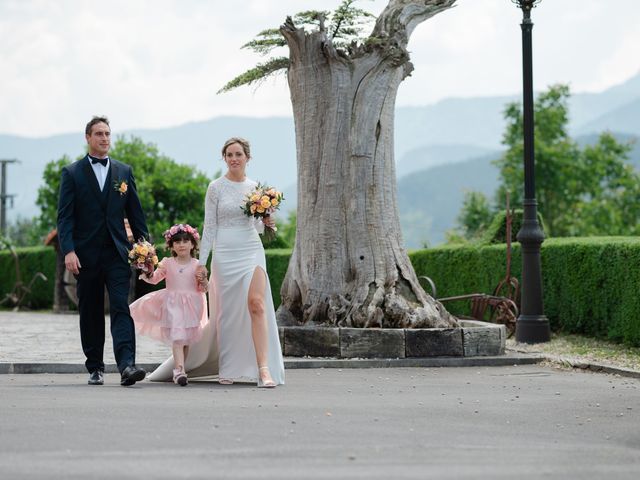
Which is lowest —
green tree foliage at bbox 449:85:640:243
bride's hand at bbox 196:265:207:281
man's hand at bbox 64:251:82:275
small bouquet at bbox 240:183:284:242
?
bride's hand at bbox 196:265:207:281

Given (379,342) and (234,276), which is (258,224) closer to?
(234,276)

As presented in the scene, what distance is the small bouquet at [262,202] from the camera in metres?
10.6

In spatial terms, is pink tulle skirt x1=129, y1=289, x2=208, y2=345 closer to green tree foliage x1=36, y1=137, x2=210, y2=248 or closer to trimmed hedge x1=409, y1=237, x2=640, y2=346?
trimmed hedge x1=409, y1=237, x2=640, y2=346

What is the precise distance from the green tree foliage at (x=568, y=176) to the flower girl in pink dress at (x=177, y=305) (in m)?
58.3

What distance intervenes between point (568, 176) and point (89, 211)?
210 feet

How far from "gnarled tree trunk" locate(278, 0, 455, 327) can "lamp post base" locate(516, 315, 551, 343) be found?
182 cm

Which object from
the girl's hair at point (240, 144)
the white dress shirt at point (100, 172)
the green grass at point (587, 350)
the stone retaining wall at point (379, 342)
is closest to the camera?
the white dress shirt at point (100, 172)

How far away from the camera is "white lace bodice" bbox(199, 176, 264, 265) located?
1077 centimetres

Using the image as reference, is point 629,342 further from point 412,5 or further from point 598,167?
point 598,167

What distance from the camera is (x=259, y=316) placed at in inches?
422

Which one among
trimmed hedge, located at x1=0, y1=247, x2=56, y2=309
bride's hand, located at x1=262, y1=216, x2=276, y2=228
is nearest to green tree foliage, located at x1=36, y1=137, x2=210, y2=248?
trimmed hedge, located at x1=0, y1=247, x2=56, y2=309

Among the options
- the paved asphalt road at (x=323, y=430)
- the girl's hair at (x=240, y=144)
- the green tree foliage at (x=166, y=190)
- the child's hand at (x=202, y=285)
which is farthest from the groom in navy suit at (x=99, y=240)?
the green tree foliage at (x=166, y=190)

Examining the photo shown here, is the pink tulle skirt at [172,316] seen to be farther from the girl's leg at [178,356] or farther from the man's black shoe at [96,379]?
the man's black shoe at [96,379]

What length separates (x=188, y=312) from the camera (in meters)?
10.9
